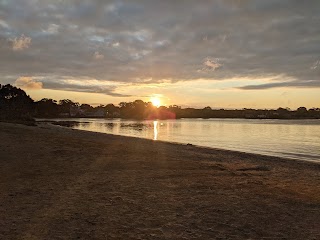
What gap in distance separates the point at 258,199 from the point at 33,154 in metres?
12.3

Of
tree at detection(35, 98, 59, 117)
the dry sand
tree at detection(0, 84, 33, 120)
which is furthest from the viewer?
tree at detection(35, 98, 59, 117)

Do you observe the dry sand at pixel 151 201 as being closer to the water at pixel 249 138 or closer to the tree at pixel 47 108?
the water at pixel 249 138

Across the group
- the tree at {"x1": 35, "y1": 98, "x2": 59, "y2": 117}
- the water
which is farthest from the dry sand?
the tree at {"x1": 35, "y1": 98, "x2": 59, "y2": 117}

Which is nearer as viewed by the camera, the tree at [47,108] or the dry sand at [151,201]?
the dry sand at [151,201]

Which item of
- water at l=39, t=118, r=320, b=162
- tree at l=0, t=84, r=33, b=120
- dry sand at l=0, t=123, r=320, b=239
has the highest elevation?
tree at l=0, t=84, r=33, b=120

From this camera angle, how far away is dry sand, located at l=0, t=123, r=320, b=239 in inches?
265

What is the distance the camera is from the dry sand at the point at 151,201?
22.1 feet

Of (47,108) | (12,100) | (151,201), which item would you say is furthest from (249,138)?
(47,108)

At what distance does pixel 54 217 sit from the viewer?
7.28 m

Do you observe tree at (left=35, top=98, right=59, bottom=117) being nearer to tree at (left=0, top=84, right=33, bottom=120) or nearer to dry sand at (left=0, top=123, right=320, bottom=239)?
tree at (left=0, top=84, right=33, bottom=120)

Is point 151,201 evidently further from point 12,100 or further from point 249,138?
point 12,100

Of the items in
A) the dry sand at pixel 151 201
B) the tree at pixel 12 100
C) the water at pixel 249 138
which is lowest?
the water at pixel 249 138

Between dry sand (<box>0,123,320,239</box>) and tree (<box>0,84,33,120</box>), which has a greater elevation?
tree (<box>0,84,33,120</box>)

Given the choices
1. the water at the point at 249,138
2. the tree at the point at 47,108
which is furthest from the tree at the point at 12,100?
the tree at the point at 47,108
